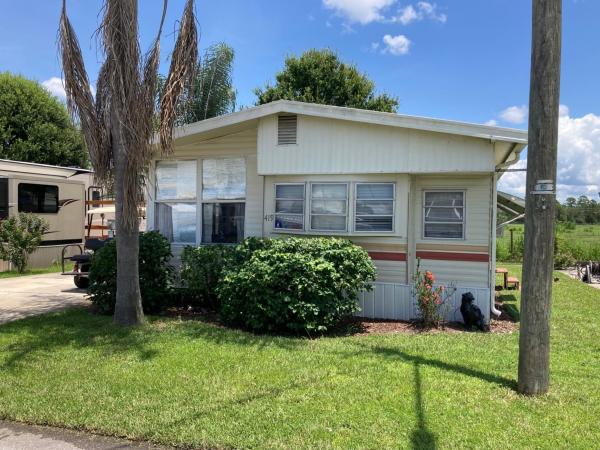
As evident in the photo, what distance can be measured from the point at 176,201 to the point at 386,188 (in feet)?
13.2

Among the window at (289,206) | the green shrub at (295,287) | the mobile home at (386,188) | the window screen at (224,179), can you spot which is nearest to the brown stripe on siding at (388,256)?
the mobile home at (386,188)

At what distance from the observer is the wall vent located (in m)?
8.16

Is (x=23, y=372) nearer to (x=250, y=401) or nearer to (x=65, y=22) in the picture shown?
(x=250, y=401)

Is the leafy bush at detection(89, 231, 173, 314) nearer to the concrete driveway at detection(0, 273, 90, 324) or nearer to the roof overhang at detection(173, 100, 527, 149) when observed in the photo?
the concrete driveway at detection(0, 273, 90, 324)

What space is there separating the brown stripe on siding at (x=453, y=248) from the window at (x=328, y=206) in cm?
139

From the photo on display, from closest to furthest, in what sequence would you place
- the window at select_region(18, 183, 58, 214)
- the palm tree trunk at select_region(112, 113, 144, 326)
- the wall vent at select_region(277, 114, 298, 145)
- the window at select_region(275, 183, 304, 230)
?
the palm tree trunk at select_region(112, 113, 144, 326) < the wall vent at select_region(277, 114, 298, 145) < the window at select_region(275, 183, 304, 230) < the window at select_region(18, 183, 58, 214)

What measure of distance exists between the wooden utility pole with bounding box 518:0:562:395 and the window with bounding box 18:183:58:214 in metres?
13.4

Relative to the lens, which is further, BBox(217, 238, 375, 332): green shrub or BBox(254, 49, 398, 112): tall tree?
BBox(254, 49, 398, 112): tall tree

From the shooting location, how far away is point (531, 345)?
14.2 feet

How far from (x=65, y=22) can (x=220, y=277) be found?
4.10 m

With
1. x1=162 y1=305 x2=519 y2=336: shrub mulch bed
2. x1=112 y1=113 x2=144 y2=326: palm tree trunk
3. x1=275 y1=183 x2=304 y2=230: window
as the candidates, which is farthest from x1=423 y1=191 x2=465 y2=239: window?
x1=112 y1=113 x2=144 y2=326: palm tree trunk

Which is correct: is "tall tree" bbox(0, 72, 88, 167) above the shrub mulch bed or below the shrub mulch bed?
above

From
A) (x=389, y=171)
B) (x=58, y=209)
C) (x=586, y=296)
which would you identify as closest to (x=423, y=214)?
(x=389, y=171)

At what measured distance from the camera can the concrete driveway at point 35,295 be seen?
8133mm
